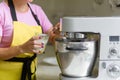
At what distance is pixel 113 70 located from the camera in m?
1.03

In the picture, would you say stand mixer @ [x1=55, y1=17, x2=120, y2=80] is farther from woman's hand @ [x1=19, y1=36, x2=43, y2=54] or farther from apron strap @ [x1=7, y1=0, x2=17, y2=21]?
apron strap @ [x1=7, y1=0, x2=17, y2=21]

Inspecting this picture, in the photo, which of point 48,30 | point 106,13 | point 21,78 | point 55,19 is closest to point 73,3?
point 55,19

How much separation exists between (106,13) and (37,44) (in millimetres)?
861

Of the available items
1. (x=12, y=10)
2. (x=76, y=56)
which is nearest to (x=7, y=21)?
(x=12, y=10)

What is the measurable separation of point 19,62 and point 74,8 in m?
0.98

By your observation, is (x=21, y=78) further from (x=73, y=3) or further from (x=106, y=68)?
(x=73, y=3)

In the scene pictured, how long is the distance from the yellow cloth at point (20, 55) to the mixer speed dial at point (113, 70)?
0.31 metres

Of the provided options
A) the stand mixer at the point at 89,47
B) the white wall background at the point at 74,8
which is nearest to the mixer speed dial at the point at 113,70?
the stand mixer at the point at 89,47

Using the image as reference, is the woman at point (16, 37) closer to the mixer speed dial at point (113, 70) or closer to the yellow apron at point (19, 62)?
the yellow apron at point (19, 62)

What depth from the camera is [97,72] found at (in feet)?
3.50

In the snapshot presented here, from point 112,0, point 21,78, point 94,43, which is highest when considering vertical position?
point 112,0

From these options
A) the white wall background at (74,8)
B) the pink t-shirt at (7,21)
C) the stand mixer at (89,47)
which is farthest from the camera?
the white wall background at (74,8)

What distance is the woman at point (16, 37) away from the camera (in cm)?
113

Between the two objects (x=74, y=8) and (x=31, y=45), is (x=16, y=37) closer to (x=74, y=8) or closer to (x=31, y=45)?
(x=31, y=45)
